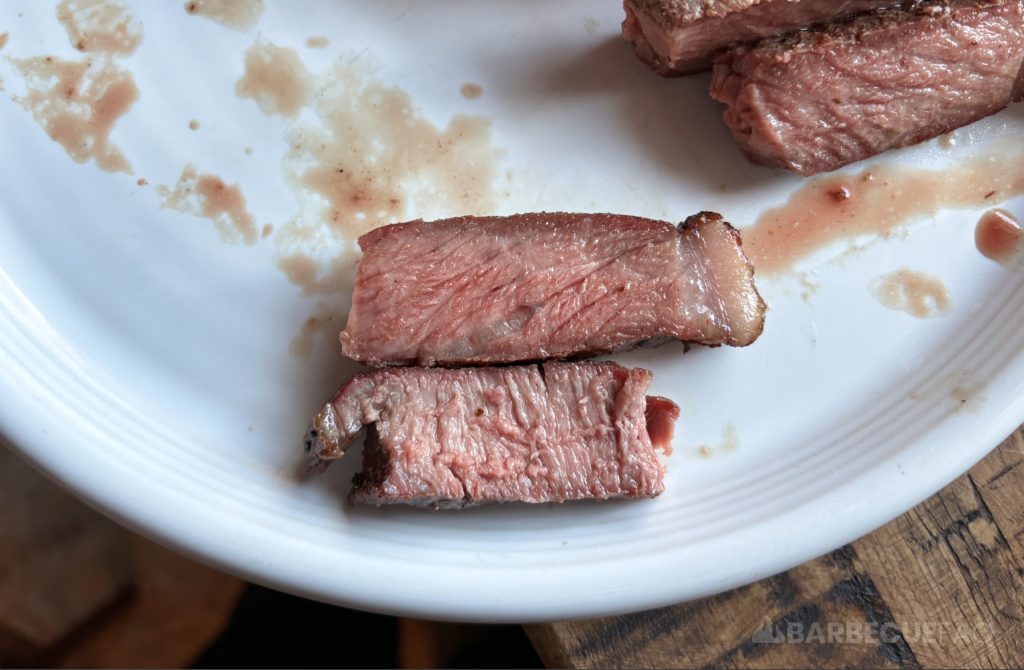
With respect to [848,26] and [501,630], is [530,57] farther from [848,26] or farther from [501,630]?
[501,630]

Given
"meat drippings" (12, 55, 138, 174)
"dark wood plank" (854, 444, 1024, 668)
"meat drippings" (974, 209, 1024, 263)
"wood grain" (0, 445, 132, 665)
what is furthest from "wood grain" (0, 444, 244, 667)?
"meat drippings" (974, 209, 1024, 263)

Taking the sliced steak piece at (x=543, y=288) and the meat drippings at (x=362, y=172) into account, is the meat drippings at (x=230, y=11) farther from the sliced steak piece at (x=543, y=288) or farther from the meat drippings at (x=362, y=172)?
the sliced steak piece at (x=543, y=288)

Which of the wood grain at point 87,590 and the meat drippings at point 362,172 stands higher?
the meat drippings at point 362,172

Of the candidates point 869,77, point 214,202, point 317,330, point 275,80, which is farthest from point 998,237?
point 214,202

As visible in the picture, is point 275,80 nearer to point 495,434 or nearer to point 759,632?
point 495,434

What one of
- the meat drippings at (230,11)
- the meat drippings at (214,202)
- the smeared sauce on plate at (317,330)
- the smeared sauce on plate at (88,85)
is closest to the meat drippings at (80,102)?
the smeared sauce on plate at (88,85)
